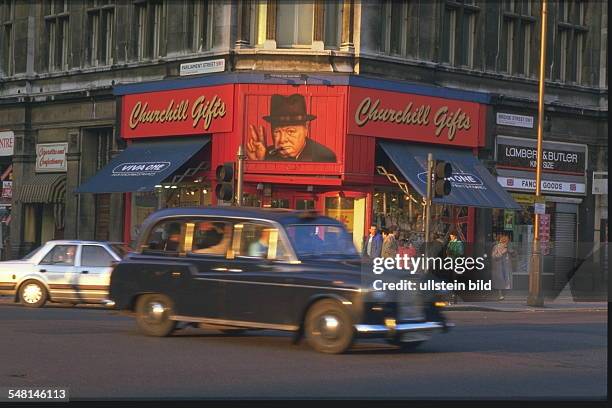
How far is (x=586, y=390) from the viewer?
1252 cm

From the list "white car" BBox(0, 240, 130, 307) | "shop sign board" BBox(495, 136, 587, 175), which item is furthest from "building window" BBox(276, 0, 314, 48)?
"white car" BBox(0, 240, 130, 307)

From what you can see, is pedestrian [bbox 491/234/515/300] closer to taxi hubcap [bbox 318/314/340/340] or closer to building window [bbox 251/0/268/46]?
building window [bbox 251/0/268/46]

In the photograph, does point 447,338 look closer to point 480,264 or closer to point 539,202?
point 480,264

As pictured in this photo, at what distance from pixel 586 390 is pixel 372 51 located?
72.4ft

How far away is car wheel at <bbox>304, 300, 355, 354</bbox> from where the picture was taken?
49.5 ft

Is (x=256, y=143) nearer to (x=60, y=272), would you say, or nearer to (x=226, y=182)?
(x=226, y=182)

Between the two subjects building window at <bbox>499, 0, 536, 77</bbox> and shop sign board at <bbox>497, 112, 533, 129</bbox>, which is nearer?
shop sign board at <bbox>497, 112, 533, 129</bbox>

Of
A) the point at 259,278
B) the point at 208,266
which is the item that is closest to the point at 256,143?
the point at 208,266

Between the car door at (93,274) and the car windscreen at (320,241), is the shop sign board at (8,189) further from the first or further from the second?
the car windscreen at (320,241)

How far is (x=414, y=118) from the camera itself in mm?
34625

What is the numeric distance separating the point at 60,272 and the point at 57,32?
60.5ft

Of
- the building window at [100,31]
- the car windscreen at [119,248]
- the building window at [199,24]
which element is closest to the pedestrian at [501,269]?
the car windscreen at [119,248]

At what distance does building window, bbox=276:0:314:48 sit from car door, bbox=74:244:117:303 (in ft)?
38.5

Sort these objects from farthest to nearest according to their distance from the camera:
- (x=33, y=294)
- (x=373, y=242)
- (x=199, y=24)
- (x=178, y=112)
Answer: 1. (x=178, y=112)
2. (x=199, y=24)
3. (x=373, y=242)
4. (x=33, y=294)
